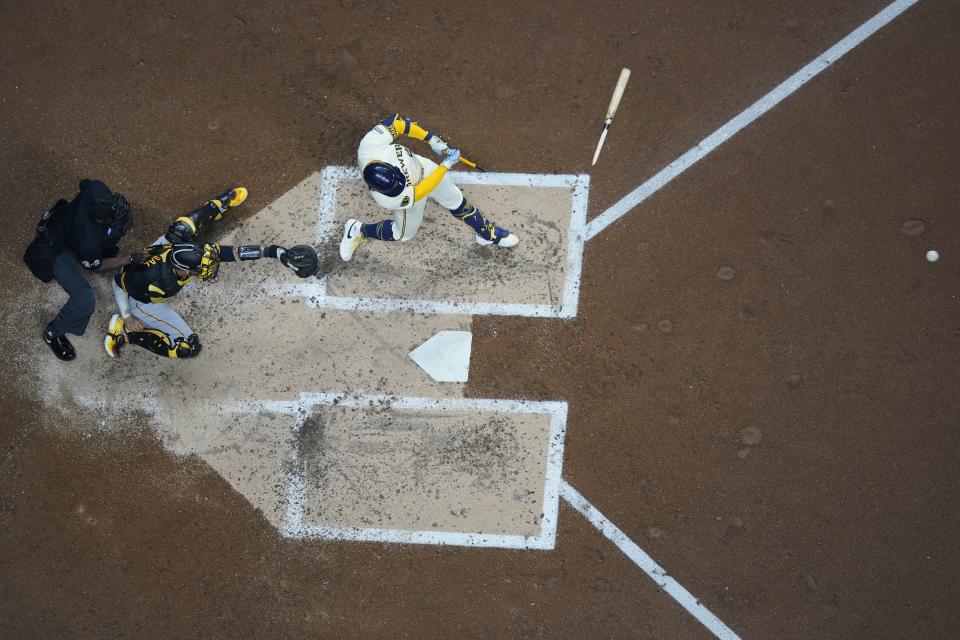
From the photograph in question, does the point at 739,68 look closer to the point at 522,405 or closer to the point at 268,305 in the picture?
the point at 522,405

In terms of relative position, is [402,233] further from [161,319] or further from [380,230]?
[161,319]

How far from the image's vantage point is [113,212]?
17.1 feet

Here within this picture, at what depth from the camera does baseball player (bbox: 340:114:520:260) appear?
4766mm

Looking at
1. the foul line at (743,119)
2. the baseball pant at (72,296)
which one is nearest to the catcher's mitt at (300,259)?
the baseball pant at (72,296)

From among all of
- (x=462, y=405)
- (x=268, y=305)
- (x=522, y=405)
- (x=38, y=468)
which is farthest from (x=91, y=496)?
(x=522, y=405)

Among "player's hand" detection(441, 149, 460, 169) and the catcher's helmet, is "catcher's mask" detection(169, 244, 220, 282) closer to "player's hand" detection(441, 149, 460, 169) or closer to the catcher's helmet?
the catcher's helmet

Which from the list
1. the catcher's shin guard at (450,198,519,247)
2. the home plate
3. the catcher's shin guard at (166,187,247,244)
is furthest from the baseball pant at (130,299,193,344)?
the catcher's shin guard at (450,198,519,247)

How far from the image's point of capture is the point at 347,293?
5.82 metres

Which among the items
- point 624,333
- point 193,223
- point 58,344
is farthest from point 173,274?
point 624,333

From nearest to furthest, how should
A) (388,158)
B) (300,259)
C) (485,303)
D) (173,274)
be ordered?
(388,158) → (173,274) → (300,259) → (485,303)

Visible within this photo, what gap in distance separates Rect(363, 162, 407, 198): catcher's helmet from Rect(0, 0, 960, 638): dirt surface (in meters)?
1.30

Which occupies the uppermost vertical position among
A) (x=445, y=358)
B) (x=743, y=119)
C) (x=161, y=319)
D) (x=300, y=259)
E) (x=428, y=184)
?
(x=743, y=119)

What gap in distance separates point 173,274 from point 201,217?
2.03 ft

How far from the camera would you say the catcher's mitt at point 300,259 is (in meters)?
5.41
